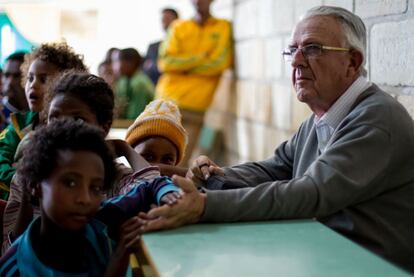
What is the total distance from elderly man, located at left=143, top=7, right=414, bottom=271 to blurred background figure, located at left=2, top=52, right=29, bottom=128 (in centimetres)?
192

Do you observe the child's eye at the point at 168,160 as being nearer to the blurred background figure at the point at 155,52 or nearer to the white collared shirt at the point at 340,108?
the white collared shirt at the point at 340,108

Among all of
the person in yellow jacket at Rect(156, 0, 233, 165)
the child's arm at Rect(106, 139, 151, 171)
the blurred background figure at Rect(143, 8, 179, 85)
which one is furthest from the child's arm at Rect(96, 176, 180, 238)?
the blurred background figure at Rect(143, 8, 179, 85)

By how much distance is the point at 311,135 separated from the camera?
95.2 inches

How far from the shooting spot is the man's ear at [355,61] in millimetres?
2281

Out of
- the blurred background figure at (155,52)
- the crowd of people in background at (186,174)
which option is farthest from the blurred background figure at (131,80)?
the crowd of people in background at (186,174)

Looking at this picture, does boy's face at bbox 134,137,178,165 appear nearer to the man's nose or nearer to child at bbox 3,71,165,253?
child at bbox 3,71,165,253

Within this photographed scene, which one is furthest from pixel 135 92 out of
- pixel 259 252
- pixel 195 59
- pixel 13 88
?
pixel 259 252

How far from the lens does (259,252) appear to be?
1.60m

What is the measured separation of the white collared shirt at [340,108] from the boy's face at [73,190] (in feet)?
2.78

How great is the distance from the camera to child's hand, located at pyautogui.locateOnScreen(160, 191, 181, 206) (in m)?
1.81

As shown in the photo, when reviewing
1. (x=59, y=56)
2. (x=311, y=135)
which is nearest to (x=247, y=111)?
(x=59, y=56)

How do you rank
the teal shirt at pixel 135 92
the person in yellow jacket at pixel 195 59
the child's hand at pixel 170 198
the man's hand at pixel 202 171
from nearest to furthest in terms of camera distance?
the child's hand at pixel 170 198
the man's hand at pixel 202 171
the person in yellow jacket at pixel 195 59
the teal shirt at pixel 135 92

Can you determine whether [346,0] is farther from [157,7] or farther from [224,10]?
[157,7]

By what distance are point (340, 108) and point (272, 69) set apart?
293 cm
